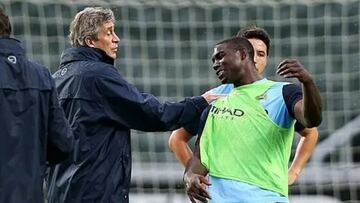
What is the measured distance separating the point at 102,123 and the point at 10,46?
0.97 meters

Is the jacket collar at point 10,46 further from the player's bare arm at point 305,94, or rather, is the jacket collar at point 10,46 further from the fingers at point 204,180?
the player's bare arm at point 305,94

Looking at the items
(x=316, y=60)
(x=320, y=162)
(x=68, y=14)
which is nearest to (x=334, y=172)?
(x=320, y=162)

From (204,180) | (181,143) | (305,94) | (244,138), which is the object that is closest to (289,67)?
(305,94)

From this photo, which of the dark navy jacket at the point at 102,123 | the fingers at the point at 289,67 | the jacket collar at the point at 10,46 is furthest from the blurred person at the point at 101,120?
the fingers at the point at 289,67

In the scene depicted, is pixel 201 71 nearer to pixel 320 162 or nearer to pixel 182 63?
pixel 182 63

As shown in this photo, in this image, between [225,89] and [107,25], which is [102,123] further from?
[225,89]

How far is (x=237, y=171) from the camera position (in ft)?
20.0

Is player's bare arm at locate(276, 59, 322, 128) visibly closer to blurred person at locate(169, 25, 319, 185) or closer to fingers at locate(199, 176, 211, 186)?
fingers at locate(199, 176, 211, 186)

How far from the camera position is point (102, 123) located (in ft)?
21.6

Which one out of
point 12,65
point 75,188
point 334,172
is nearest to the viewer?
point 12,65

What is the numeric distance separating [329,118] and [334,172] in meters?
0.53

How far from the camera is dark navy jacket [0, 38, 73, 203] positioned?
18.6 feet

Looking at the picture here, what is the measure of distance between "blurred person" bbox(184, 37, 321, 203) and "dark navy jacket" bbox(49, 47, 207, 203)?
456 millimetres

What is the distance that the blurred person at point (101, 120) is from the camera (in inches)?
257
